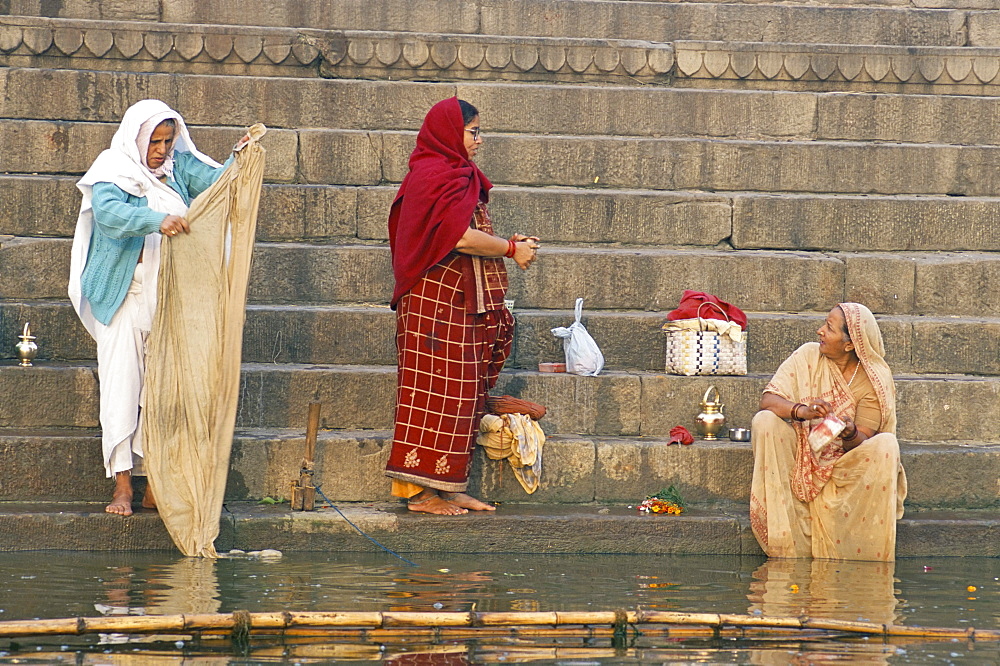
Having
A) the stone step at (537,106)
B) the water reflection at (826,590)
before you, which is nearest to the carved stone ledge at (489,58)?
the stone step at (537,106)

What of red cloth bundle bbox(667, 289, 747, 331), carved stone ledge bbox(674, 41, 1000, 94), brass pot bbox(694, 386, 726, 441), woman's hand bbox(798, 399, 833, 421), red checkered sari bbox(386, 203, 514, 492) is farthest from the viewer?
carved stone ledge bbox(674, 41, 1000, 94)

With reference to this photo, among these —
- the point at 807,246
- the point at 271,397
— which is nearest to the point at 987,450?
the point at 807,246

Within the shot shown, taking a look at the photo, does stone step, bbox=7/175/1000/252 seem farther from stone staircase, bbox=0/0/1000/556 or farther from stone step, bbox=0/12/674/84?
stone step, bbox=0/12/674/84

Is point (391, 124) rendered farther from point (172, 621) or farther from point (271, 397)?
point (172, 621)

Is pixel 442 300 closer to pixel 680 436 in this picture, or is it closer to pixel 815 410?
pixel 680 436

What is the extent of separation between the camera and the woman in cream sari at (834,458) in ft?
21.5

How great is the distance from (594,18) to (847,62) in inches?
72.0

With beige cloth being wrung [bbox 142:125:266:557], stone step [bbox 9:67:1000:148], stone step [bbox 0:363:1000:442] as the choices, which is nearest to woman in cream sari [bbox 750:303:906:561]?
stone step [bbox 0:363:1000:442]

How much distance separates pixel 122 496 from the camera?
6.53m

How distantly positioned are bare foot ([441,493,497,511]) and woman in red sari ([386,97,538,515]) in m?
0.02

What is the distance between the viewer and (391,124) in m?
9.05

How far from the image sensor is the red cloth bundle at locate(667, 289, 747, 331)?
7434 mm

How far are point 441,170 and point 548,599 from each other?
218 cm

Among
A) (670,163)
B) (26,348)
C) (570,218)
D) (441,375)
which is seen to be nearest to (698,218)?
(670,163)
